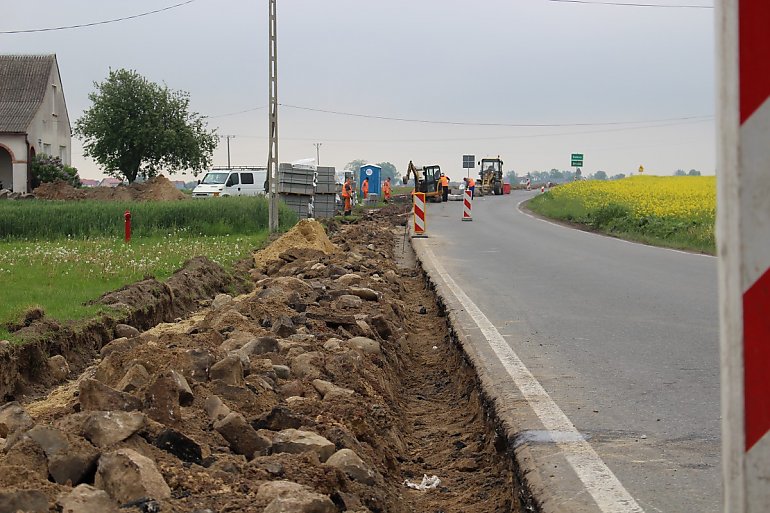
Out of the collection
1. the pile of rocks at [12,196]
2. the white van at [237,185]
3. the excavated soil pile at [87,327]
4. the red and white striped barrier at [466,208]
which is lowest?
the excavated soil pile at [87,327]

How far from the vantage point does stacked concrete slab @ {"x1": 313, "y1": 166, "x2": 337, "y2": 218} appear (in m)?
38.4

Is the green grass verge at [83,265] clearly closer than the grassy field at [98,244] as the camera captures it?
Yes

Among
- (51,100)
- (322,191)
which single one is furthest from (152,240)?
(51,100)

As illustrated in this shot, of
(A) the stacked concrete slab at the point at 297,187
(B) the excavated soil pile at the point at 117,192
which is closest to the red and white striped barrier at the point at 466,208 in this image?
(A) the stacked concrete slab at the point at 297,187

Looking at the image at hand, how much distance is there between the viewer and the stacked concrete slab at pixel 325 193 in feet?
126

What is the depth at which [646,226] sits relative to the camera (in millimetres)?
30109

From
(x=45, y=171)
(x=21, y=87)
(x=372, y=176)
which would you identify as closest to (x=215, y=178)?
(x=45, y=171)

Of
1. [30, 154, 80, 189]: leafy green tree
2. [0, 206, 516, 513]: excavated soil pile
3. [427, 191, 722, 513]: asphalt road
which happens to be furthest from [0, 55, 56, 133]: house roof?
[0, 206, 516, 513]: excavated soil pile

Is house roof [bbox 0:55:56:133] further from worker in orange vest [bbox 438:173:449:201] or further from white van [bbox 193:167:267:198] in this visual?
worker in orange vest [bbox 438:173:449:201]

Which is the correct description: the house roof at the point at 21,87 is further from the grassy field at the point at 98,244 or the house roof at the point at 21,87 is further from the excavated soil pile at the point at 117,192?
the grassy field at the point at 98,244

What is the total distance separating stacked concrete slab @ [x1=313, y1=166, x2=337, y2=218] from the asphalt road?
18136 mm

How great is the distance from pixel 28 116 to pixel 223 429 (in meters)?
46.4

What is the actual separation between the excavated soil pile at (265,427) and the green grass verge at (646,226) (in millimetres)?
15044

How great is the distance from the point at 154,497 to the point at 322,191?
35502 mm
